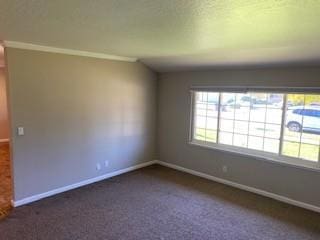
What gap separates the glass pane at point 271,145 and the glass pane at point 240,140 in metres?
0.35

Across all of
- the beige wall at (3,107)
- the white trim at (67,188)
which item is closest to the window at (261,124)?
the white trim at (67,188)

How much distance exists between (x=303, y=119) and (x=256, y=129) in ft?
2.47

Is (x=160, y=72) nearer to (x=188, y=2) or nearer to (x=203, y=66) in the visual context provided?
(x=203, y=66)

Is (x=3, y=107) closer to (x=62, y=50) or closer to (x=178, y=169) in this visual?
(x=62, y=50)

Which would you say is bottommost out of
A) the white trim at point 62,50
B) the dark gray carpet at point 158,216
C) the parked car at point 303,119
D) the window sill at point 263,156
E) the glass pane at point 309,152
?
the dark gray carpet at point 158,216

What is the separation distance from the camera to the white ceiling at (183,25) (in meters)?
1.64

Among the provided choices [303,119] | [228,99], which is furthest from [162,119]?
[303,119]

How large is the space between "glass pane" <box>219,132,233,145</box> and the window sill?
0.27 ft

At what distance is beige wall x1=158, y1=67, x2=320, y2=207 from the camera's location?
11.8ft

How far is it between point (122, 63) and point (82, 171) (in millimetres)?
2118

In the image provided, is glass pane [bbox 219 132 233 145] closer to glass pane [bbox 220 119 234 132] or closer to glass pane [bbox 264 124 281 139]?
glass pane [bbox 220 119 234 132]

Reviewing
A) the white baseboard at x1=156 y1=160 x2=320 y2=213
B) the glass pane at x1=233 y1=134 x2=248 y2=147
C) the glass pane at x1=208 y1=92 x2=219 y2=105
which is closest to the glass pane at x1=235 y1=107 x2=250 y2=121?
the glass pane at x1=233 y1=134 x2=248 y2=147

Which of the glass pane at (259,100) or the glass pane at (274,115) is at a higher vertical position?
the glass pane at (259,100)

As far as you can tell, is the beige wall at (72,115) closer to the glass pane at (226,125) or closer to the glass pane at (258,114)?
the glass pane at (226,125)
